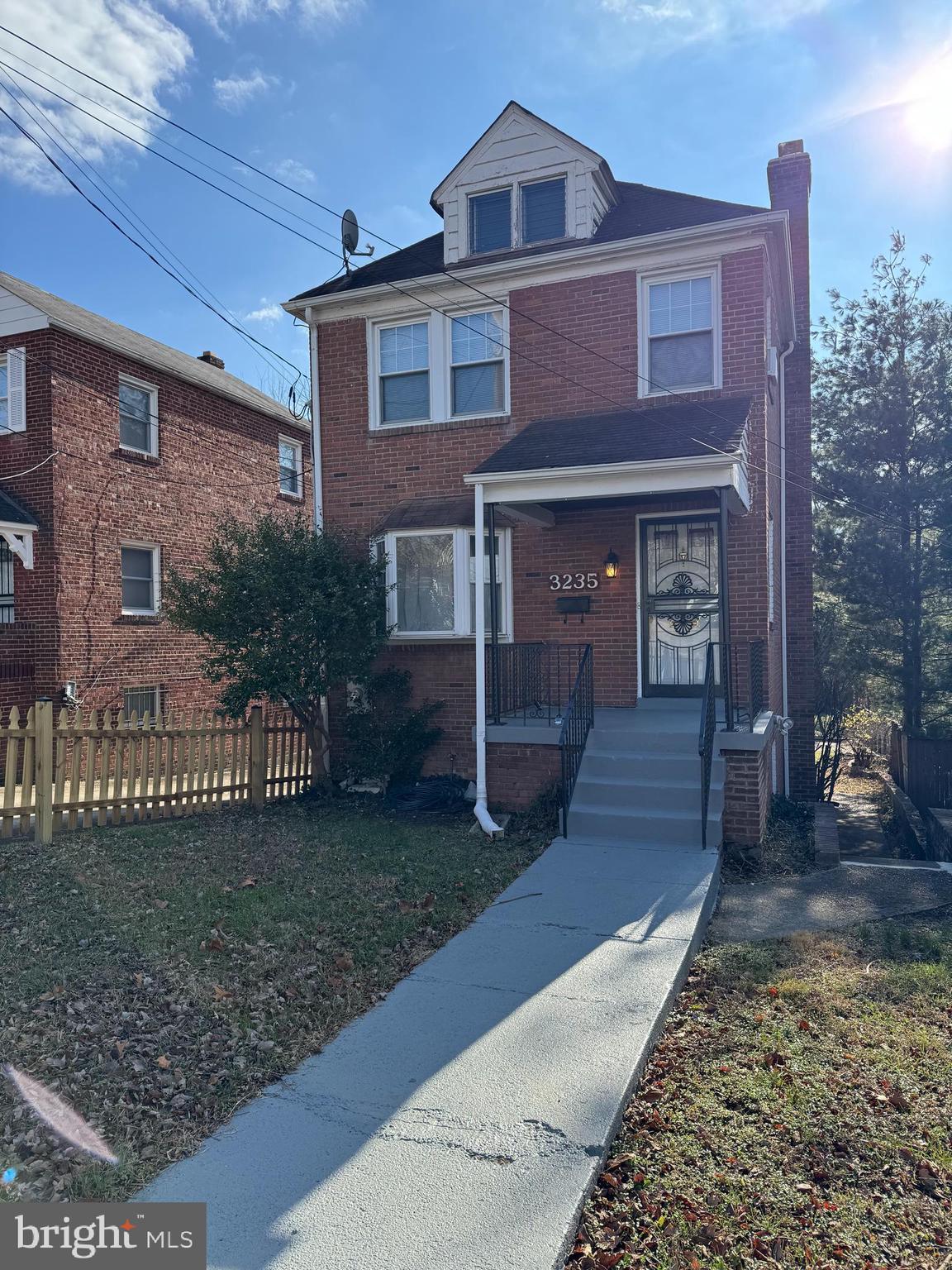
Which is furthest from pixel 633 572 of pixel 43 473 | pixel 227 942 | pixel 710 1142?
pixel 43 473

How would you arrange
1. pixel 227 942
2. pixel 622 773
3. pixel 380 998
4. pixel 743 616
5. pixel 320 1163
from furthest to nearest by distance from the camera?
pixel 743 616 → pixel 622 773 → pixel 227 942 → pixel 380 998 → pixel 320 1163

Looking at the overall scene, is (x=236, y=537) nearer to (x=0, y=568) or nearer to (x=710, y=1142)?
(x=0, y=568)

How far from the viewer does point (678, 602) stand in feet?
33.0

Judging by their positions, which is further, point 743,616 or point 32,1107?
point 743,616

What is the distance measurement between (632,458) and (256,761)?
569cm

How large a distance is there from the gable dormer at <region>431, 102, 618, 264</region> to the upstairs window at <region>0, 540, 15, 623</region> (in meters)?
8.63

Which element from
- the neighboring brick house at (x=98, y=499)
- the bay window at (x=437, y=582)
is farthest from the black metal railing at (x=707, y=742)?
the neighboring brick house at (x=98, y=499)

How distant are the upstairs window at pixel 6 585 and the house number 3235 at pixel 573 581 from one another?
30.1ft

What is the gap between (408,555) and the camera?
427 inches

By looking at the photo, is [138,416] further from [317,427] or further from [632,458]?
[632,458]

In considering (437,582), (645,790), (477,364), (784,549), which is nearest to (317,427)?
(477,364)

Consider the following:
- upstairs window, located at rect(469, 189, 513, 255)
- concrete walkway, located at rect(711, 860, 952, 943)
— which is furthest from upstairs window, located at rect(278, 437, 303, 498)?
concrete walkway, located at rect(711, 860, 952, 943)

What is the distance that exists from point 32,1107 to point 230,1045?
861 millimetres

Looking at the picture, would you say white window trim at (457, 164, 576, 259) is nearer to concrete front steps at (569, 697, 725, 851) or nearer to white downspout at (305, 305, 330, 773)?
white downspout at (305, 305, 330, 773)
